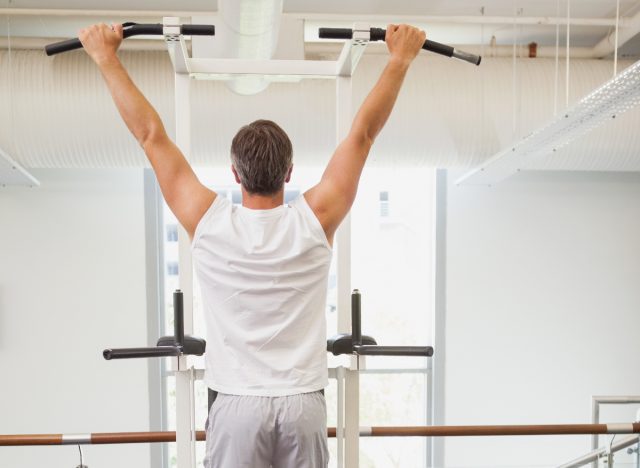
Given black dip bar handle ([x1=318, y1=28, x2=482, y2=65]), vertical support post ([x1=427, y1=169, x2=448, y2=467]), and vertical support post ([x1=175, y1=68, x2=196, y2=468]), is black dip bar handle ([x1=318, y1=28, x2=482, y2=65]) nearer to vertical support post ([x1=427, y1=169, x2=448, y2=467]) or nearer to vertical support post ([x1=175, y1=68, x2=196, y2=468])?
vertical support post ([x1=175, y1=68, x2=196, y2=468])

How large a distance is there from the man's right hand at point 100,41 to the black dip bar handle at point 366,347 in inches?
31.1

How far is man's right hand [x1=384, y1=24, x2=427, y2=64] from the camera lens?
1296mm

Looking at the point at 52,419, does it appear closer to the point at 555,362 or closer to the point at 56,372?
the point at 56,372

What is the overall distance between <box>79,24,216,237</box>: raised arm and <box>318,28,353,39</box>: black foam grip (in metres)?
0.45

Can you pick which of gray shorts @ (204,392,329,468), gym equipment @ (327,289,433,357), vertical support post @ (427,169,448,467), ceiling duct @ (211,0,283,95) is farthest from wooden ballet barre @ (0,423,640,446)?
vertical support post @ (427,169,448,467)

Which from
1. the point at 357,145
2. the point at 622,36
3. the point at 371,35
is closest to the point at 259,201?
the point at 357,145

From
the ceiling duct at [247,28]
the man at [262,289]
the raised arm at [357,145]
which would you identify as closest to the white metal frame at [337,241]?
the raised arm at [357,145]

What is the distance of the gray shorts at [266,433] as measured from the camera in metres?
1.07

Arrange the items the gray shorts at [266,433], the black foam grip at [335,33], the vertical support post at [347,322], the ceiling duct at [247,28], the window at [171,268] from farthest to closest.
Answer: the window at [171,268]
the ceiling duct at [247,28]
the vertical support post at [347,322]
the black foam grip at [335,33]
the gray shorts at [266,433]

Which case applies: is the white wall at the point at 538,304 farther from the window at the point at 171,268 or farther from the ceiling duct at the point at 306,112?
the window at the point at 171,268

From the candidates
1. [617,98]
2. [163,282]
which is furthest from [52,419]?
[617,98]

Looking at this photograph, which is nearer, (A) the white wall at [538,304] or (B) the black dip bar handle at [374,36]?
(B) the black dip bar handle at [374,36]

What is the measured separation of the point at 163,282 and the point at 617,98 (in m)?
3.46

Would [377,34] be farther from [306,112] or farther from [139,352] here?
[306,112]
